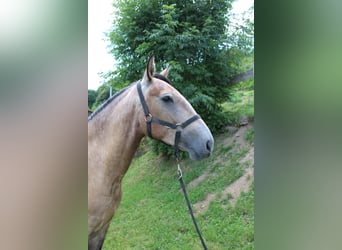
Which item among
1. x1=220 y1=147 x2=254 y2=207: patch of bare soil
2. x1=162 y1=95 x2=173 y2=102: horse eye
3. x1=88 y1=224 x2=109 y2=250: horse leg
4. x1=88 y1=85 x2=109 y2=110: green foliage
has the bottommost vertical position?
x1=88 y1=224 x2=109 y2=250: horse leg

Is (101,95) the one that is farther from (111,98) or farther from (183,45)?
(183,45)

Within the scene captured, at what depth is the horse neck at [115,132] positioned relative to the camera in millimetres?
1931

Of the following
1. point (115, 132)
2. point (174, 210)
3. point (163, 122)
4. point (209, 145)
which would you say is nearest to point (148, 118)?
point (163, 122)

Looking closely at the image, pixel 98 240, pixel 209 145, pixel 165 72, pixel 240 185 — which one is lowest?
pixel 98 240

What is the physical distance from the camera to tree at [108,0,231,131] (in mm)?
2008

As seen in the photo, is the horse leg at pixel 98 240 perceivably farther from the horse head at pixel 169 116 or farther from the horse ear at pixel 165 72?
the horse ear at pixel 165 72

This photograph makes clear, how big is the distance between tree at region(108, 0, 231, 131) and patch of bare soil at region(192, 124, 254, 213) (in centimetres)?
15

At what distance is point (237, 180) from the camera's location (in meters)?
2.10

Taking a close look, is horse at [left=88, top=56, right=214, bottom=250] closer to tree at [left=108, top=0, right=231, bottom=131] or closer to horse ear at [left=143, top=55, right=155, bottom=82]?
horse ear at [left=143, top=55, right=155, bottom=82]

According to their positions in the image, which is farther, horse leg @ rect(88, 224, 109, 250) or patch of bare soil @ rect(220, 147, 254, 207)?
patch of bare soil @ rect(220, 147, 254, 207)

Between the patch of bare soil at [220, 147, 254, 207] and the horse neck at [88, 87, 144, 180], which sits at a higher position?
the horse neck at [88, 87, 144, 180]

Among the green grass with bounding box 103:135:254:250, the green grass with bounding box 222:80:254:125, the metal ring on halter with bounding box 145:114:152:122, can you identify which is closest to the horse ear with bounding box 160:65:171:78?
the metal ring on halter with bounding box 145:114:152:122

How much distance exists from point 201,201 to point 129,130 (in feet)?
2.44
